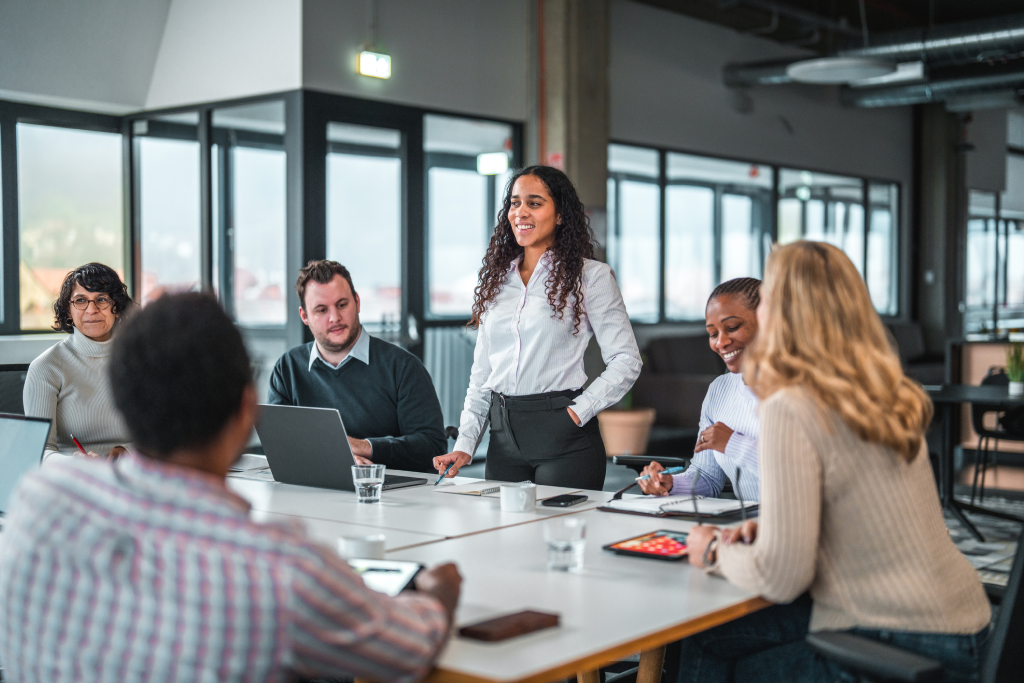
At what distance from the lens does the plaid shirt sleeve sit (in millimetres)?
1087

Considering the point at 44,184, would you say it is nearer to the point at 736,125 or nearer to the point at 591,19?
the point at 591,19

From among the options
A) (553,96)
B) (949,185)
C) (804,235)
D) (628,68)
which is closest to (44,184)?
(553,96)

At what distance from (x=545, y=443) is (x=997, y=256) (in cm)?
1161

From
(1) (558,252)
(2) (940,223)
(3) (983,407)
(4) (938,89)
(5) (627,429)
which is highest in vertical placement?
(4) (938,89)

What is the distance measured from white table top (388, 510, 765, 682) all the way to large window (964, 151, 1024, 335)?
1115 centimetres

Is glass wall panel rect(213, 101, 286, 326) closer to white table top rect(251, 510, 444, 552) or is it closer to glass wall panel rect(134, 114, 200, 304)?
glass wall panel rect(134, 114, 200, 304)

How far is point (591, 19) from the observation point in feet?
23.3

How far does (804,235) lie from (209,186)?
6.32 metres

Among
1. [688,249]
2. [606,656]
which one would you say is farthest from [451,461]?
[688,249]

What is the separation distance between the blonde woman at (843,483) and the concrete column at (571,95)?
17.1ft

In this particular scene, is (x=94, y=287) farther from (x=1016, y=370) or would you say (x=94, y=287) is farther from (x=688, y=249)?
(x=688, y=249)

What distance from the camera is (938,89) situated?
362 inches

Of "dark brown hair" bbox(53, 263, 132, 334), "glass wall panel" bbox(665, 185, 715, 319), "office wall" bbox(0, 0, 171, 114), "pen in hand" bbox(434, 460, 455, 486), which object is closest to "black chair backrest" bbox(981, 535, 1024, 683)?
"pen in hand" bbox(434, 460, 455, 486)

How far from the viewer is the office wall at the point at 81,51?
218 inches
